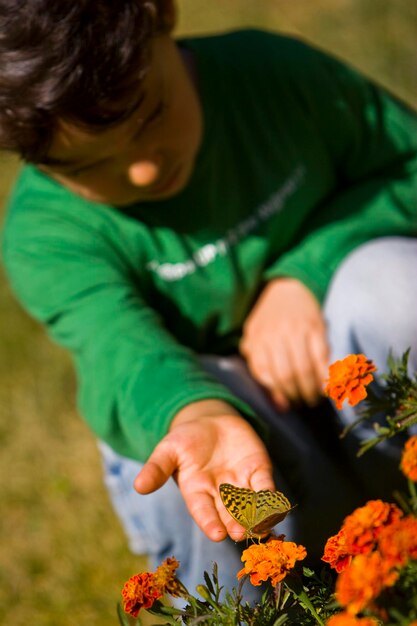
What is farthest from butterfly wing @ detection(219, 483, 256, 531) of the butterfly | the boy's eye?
the boy's eye

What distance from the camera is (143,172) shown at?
126cm

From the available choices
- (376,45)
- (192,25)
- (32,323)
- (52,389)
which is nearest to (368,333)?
(52,389)

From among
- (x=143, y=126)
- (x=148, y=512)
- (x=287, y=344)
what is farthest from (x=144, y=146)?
(x=148, y=512)

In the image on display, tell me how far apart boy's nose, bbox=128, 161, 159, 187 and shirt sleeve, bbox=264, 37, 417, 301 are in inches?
17.8

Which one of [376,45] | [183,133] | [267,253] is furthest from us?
[376,45]

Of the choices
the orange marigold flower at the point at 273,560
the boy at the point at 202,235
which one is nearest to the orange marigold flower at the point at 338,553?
the orange marigold flower at the point at 273,560

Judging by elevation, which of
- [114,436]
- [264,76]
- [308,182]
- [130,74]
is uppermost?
[130,74]

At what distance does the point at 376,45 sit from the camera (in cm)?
299

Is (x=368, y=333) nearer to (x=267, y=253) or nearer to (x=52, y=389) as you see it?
(x=267, y=253)

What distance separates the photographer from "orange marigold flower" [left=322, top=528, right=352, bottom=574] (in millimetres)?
790

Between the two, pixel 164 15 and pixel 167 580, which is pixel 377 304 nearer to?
pixel 164 15

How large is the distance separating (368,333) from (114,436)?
45cm

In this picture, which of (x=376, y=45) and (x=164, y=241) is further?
(x=376, y=45)

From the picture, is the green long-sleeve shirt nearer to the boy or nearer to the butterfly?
the boy
